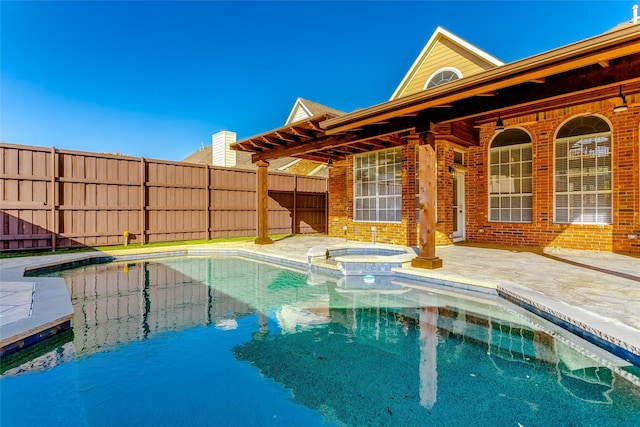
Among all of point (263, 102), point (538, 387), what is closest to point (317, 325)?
point (538, 387)

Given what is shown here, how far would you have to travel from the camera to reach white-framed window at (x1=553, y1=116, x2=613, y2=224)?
6.91 meters

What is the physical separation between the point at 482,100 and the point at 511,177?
4429 millimetres

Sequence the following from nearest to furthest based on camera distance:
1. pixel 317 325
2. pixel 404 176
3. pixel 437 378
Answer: pixel 437 378, pixel 317 325, pixel 404 176

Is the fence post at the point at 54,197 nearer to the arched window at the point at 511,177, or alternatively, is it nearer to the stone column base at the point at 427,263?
the stone column base at the point at 427,263

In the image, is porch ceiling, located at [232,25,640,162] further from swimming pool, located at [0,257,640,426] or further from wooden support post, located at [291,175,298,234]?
wooden support post, located at [291,175,298,234]

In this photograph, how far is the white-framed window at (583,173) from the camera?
691 centimetres

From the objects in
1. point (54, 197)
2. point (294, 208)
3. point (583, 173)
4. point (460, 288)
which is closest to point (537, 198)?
point (583, 173)

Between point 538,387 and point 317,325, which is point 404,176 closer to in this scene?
point 317,325

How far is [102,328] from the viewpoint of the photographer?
11.6ft

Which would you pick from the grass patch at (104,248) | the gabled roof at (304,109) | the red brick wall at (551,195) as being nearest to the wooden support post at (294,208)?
the grass patch at (104,248)

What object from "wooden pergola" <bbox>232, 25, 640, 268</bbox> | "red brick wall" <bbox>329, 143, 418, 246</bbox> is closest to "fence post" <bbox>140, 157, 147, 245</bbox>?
"wooden pergola" <bbox>232, 25, 640, 268</bbox>

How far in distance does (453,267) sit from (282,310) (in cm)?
312

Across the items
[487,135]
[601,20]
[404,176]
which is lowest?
[404,176]

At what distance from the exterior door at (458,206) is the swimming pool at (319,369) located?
476 centimetres
